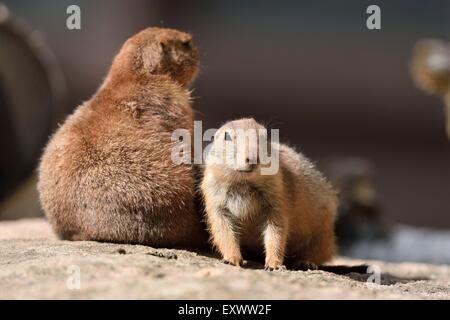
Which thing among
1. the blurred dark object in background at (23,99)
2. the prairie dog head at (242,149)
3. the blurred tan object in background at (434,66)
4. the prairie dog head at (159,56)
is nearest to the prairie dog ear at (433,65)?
the blurred tan object in background at (434,66)

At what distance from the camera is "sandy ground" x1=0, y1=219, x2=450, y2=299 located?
4457 mm

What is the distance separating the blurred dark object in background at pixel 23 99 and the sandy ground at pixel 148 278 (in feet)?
17.0

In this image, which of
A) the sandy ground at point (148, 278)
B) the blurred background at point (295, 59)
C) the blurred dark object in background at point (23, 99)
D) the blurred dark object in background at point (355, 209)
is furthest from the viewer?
the blurred background at point (295, 59)

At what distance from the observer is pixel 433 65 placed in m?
10.8

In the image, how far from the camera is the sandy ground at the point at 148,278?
4.46 metres

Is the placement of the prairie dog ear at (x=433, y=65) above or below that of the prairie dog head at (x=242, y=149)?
above

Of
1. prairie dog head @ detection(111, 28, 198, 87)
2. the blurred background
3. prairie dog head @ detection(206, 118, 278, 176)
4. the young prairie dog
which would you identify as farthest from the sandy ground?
the blurred background

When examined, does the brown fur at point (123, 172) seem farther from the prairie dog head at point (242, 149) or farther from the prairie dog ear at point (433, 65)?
the prairie dog ear at point (433, 65)

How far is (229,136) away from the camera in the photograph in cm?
599

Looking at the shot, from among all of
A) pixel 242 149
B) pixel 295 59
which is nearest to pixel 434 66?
pixel 295 59

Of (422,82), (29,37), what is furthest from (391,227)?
(29,37)

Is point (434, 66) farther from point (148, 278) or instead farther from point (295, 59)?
point (148, 278)
